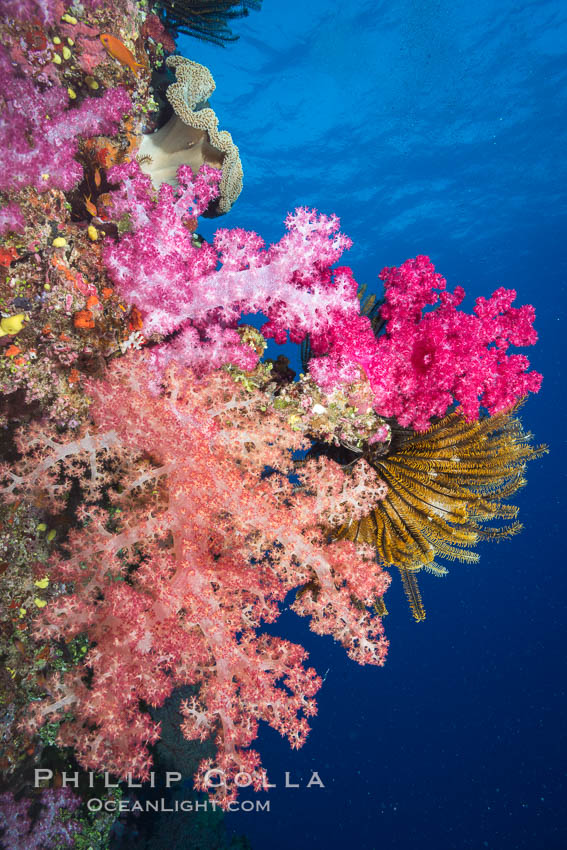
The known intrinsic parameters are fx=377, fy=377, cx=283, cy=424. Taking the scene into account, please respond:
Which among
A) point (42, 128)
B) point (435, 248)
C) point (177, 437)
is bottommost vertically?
point (177, 437)

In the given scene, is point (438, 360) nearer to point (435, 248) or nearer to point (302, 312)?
point (302, 312)

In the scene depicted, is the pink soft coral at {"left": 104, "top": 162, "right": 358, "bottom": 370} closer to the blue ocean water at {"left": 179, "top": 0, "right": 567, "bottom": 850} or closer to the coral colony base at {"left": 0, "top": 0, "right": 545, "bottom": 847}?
the coral colony base at {"left": 0, "top": 0, "right": 545, "bottom": 847}

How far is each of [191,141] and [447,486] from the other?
5107 mm

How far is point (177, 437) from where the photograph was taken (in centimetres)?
333

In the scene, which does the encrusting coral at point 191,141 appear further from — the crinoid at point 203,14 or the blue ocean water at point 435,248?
the blue ocean water at point 435,248

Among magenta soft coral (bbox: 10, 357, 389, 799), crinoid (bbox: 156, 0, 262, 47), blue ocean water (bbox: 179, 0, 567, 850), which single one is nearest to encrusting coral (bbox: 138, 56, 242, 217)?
crinoid (bbox: 156, 0, 262, 47)

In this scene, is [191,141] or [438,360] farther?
[191,141]

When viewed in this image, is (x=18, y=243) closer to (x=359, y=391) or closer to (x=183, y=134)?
(x=183, y=134)

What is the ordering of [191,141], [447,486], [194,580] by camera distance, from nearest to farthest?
[194,580] < [447,486] < [191,141]

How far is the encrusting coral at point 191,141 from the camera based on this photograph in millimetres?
4383

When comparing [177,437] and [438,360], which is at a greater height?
[438,360]

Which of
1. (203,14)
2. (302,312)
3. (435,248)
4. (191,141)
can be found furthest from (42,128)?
(435,248)

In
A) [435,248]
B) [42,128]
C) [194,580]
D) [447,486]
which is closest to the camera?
[194,580]

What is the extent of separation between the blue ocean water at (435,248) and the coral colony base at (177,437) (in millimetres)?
16312
